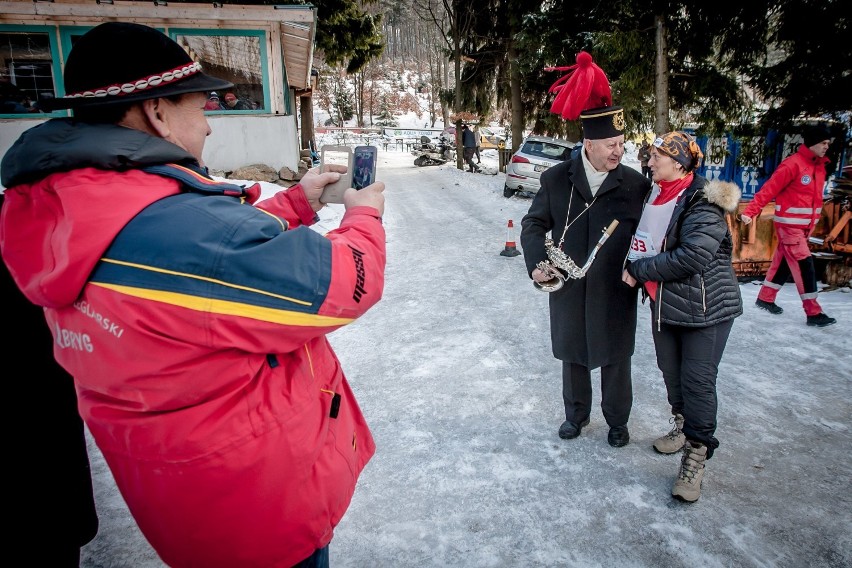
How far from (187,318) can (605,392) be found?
3.00 metres

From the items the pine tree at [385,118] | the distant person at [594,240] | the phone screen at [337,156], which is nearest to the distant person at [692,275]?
the distant person at [594,240]

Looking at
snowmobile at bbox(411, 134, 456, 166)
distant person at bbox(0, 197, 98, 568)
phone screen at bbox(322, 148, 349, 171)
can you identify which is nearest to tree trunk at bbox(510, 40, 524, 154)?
snowmobile at bbox(411, 134, 456, 166)

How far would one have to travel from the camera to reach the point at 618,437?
3541 millimetres

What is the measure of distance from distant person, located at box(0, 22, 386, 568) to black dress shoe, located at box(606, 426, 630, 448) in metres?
2.56

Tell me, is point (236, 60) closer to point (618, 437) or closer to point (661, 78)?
point (661, 78)

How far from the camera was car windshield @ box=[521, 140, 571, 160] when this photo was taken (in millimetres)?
14727

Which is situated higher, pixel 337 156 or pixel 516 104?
pixel 516 104

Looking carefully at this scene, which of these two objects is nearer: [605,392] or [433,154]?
[605,392]

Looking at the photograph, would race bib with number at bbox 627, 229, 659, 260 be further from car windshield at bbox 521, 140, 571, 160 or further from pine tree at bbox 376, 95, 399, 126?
pine tree at bbox 376, 95, 399, 126

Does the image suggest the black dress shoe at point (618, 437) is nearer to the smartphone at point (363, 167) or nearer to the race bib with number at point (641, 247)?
the race bib with number at point (641, 247)

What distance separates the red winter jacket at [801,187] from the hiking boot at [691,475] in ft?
12.4

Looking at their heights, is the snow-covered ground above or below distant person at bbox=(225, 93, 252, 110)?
below

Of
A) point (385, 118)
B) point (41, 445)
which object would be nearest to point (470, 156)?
point (41, 445)

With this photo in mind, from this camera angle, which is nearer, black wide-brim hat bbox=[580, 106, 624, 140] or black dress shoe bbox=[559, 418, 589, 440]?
black wide-brim hat bbox=[580, 106, 624, 140]
